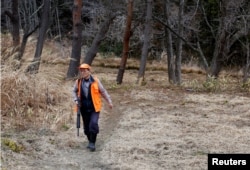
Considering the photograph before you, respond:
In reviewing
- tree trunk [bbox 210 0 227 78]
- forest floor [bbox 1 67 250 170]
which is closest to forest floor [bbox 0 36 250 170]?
forest floor [bbox 1 67 250 170]

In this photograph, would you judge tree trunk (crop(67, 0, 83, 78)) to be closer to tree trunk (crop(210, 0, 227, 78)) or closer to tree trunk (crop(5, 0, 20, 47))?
tree trunk (crop(5, 0, 20, 47))

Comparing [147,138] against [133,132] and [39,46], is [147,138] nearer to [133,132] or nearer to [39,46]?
[133,132]

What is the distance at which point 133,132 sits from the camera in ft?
33.9

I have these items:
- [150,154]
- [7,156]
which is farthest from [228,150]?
[7,156]

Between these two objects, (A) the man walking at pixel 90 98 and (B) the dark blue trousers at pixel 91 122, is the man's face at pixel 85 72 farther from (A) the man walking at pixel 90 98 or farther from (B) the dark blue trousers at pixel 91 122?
(B) the dark blue trousers at pixel 91 122

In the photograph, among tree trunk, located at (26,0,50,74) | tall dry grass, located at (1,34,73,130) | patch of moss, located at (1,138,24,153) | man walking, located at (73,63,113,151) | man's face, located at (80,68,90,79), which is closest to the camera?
patch of moss, located at (1,138,24,153)

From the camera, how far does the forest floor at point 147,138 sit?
7922mm

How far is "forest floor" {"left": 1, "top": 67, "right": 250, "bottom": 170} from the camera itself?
7922mm

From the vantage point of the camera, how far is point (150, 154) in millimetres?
8500

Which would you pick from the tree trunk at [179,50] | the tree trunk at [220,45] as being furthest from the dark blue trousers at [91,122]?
the tree trunk at [179,50]

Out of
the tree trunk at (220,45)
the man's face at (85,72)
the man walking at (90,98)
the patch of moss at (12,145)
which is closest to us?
the patch of moss at (12,145)

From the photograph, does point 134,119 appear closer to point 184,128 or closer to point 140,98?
point 184,128

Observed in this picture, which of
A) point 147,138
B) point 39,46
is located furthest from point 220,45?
point 147,138

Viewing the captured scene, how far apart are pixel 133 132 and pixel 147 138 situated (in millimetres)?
683
